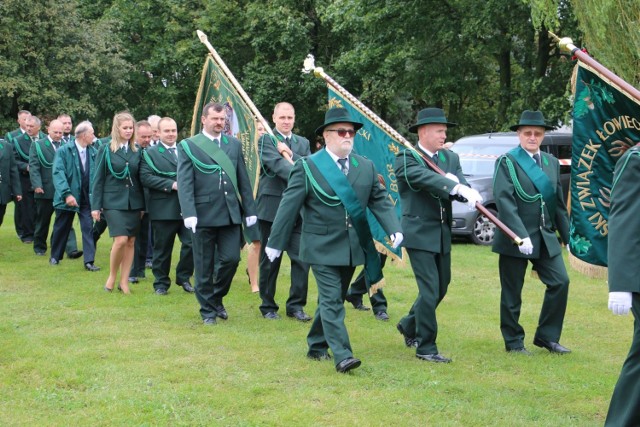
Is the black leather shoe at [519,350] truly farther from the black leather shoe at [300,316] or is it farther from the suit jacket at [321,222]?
the black leather shoe at [300,316]

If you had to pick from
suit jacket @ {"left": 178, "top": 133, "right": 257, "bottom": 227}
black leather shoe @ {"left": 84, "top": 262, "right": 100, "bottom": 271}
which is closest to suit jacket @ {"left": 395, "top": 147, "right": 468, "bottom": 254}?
suit jacket @ {"left": 178, "top": 133, "right": 257, "bottom": 227}

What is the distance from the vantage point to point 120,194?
1111 cm

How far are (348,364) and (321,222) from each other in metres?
1.18

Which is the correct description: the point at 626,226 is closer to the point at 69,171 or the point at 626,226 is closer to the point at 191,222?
the point at 191,222

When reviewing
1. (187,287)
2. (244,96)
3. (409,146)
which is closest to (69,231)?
(187,287)

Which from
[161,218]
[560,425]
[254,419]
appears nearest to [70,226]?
[161,218]

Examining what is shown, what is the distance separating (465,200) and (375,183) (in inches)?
30.3

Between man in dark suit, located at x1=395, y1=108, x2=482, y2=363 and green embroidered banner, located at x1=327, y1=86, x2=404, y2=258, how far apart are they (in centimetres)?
170

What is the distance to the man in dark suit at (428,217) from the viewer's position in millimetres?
7543

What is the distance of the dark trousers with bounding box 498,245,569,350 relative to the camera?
7871 millimetres

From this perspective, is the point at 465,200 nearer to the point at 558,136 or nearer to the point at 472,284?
the point at 472,284

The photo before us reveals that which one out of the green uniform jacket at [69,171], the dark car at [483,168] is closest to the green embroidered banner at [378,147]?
the green uniform jacket at [69,171]

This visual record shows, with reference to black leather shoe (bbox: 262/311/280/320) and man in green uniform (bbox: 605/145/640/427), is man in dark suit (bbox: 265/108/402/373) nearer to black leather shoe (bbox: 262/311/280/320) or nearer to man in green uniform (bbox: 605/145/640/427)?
black leather shoe (bbox: 262/311/280/320)

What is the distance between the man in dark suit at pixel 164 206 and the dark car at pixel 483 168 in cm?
644
